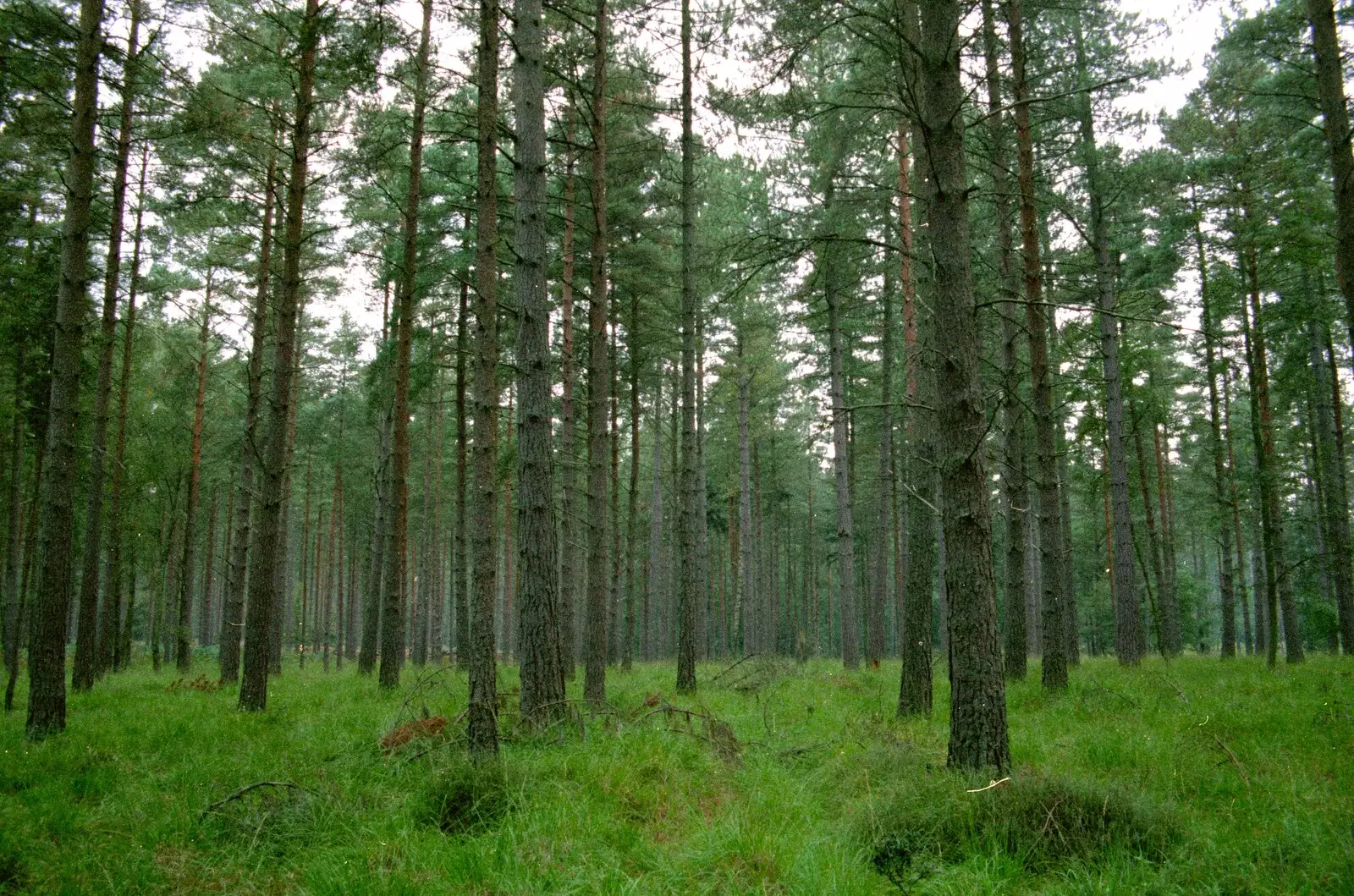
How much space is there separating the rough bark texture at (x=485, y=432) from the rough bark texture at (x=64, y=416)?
16.1 feet

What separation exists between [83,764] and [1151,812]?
8280 mm

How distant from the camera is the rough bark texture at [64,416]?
7328 millimetres

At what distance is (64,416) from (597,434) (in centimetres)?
601

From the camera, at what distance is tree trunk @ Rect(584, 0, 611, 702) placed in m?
9.27

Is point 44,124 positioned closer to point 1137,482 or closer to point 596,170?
point 596,170

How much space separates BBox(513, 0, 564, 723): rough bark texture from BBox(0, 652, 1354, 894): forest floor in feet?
2.03

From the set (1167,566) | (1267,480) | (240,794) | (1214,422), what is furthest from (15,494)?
(1167,566)

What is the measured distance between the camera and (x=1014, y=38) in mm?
10195

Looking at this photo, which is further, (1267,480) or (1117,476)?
(1117,476)

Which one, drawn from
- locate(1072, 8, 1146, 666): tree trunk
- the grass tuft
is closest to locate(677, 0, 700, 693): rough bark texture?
the grass tuft

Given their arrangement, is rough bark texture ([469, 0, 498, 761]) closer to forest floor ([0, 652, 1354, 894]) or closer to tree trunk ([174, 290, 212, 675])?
forest floor ([0, 652, 1354, 894])

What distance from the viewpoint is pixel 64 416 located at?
751 centimetres

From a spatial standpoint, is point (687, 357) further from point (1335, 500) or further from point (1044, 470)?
point (1335, 500)

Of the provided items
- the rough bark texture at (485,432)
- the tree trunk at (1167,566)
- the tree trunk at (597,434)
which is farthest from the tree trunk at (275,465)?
the tree trunk at (1167,566)
